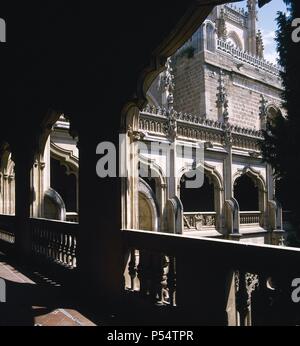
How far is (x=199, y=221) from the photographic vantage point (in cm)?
1452

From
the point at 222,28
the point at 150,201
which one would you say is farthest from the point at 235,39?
the point at 150,201

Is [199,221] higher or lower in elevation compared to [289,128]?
lower

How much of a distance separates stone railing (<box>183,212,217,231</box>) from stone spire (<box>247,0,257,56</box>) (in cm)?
3047

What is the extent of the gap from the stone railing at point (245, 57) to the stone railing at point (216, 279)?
68.9 ft

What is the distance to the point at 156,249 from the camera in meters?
3.07

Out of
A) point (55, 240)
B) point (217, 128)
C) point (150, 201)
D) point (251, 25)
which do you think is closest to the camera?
point (55, 240)

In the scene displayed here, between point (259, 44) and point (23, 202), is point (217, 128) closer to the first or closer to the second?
point (23, 202)

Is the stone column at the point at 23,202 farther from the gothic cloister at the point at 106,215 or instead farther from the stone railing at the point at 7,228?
the stone railing at the point at 7,228

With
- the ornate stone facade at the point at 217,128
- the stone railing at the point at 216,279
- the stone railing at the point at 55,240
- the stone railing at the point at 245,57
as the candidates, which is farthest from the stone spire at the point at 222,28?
the stone railing at the point at 216,279

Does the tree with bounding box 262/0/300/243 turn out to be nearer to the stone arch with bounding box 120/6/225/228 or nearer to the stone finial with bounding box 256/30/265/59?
the stone arch with bounding box 120/6/225/228

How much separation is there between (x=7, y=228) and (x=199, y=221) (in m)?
8.77

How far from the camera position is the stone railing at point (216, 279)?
6.67 feet

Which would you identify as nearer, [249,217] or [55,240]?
[55,240]

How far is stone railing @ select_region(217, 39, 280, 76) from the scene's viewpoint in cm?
2211
